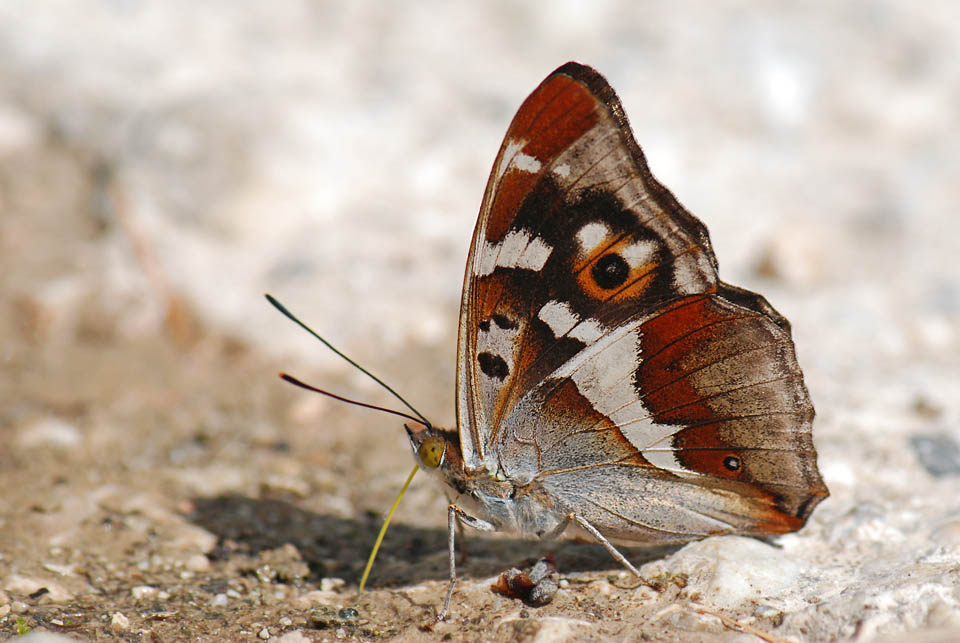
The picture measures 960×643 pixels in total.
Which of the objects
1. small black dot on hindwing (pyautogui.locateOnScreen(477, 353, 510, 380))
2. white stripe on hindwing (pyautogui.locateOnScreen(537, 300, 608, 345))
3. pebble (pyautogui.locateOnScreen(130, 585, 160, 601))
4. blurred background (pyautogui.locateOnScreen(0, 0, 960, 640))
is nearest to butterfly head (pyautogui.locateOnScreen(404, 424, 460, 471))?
small black dot on hindwing (pyautogui.locateOnScreen(477, 353, 510, 380))

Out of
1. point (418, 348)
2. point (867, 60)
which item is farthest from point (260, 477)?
point (867, 60)

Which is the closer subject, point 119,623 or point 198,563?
point 119,623

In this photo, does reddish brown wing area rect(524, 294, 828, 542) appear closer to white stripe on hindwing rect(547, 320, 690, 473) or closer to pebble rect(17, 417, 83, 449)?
white stripe on hindwing rect(547, 320, 690, 473)

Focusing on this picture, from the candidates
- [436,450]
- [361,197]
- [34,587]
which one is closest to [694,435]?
[436,450]

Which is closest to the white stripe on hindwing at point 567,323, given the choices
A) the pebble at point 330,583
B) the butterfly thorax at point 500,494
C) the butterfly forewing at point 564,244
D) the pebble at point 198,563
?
the butterfly forewing at point 564,244

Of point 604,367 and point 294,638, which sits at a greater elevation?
point 604,367

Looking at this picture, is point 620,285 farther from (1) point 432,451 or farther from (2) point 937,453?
(2) point 937,453

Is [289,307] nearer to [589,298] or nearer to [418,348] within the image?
[418,348]
